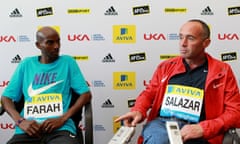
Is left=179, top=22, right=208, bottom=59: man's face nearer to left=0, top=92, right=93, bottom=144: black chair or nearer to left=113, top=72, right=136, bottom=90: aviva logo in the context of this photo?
left=0, top=92, right=93, bottom=144: black chair

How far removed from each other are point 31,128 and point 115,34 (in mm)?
1176

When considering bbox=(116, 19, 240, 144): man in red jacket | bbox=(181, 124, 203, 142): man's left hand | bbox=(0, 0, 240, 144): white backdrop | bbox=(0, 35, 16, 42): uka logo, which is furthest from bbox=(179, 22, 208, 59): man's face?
bbox=(0, 35, 16, 42): uka logo

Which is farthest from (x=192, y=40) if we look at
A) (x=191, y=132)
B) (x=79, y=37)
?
(x=79, y=37)

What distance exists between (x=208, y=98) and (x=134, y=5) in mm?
1147

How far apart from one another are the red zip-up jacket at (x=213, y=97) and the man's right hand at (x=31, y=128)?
627 millimetres

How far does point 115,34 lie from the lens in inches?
121

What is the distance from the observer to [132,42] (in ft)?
10.1

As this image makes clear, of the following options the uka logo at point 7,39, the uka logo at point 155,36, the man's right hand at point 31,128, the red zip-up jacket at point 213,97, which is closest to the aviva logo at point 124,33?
the uka logo at point 155,36

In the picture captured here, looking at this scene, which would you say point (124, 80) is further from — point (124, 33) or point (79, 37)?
point (79, 37)

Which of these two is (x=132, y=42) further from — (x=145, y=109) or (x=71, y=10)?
(x=145, y=109)

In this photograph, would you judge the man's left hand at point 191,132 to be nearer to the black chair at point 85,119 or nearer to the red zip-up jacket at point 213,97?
the red zip-up jacket at point 213,97

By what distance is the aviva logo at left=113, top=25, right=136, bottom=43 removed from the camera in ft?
9.98

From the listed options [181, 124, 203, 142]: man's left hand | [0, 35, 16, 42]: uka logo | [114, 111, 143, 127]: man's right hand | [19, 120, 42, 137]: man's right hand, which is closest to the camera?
[181, 124, 203, 142]: man's left hand

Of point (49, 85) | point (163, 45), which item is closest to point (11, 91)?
point (49, 85)
